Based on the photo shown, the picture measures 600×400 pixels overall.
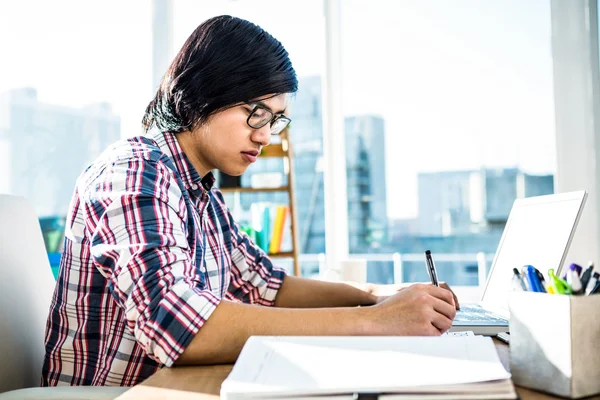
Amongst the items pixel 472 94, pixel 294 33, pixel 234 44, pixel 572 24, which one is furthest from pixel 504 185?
pixel 234 44

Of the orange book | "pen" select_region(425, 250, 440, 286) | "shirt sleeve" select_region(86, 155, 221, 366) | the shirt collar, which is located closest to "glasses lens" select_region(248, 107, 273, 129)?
the shirt collar

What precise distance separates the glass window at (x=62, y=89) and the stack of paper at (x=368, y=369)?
207 cm

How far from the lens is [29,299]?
1133 mm

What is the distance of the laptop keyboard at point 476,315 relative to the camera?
1.08 m

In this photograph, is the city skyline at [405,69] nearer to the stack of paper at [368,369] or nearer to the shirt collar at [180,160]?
the shirt collar at [180,160]

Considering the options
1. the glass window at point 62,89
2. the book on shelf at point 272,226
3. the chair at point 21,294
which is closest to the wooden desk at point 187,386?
the chair at point 21,294

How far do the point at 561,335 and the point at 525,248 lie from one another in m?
0.68

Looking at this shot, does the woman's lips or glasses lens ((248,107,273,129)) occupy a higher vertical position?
glasses lens ((248,107,273,129))

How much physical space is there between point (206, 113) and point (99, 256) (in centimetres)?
41

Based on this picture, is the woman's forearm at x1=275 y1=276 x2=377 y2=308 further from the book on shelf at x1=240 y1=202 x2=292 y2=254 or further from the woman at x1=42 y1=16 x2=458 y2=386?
the book on shelf at x1=240 y1=202 x2=292 y2=254

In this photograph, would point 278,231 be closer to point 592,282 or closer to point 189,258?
point 189,258

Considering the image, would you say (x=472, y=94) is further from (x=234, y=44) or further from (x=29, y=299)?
(x=29, y=299)

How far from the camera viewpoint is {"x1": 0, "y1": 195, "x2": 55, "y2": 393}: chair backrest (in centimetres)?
104

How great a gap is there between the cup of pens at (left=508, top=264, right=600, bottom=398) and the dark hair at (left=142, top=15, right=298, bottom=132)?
70 cm
